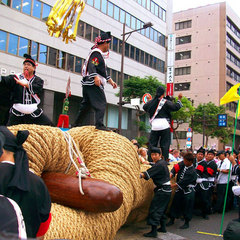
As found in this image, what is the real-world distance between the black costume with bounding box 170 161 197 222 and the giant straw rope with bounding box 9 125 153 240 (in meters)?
2.47

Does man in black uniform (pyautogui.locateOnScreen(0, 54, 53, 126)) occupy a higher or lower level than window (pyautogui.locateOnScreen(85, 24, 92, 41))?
lower

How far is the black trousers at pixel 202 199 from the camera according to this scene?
6.86 metres

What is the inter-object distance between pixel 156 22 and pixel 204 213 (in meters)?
27.6

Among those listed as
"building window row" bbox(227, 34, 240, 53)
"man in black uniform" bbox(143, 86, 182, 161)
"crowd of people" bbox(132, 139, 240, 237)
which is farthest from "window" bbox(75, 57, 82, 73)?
"building window row" bbox(227, 34, 240, 53)

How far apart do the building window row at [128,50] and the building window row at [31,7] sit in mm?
3358

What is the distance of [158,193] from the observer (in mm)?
5062

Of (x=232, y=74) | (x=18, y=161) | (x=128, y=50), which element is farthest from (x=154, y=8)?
(x=18, y=161)

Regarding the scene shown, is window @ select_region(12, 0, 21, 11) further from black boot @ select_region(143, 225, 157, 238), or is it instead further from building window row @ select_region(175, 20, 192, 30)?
building window row @ select_region(175, 20, 192, 30)

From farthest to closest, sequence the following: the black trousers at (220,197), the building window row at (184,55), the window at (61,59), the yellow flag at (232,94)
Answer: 1. the building window row at (184,55)
2. the window at (61,59)
3. the black trousers at (220,197)
4. the yellow flag at (232,94)

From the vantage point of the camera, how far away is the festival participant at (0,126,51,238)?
1554 mm

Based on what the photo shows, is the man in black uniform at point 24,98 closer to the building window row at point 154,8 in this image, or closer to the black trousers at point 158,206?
the black trousers at point 158,206

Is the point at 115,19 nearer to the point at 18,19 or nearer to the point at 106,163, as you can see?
the point at 18,19

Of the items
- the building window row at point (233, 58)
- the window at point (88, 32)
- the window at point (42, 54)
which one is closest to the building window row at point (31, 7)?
the window at point (42, 54)

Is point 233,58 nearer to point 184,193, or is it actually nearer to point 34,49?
point 34,49
